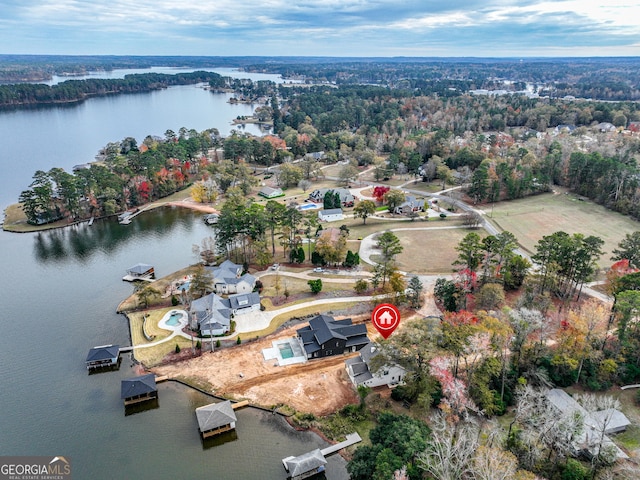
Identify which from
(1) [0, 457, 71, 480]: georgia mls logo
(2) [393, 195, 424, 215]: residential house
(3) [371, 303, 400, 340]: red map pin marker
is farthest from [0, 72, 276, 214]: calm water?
(3) [371, 303, 400, 340]: red map pin marker

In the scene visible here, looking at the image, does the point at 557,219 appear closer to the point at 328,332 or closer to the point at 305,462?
the point at 328,332

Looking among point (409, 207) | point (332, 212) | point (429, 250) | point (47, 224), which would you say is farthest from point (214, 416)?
point (47, 224)

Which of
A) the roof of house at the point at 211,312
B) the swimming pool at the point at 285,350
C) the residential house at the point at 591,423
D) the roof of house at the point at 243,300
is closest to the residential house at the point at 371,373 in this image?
the swimming pool at the point at 285,350

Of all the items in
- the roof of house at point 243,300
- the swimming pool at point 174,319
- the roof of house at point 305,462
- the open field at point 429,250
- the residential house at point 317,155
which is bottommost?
the open field at point 429,250

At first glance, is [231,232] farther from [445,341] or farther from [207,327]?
[445,341]

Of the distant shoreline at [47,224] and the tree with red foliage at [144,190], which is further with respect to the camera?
the tree with red foliage at [144,190]

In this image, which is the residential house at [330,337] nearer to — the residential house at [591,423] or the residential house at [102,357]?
the residential house at [591,423]
